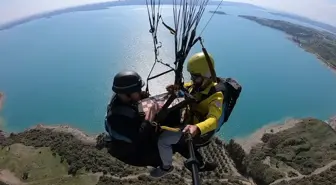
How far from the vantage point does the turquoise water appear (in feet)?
127

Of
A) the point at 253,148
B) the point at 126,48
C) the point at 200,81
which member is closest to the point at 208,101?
the point at 200,81

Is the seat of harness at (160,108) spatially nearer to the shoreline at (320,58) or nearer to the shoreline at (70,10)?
the shoreline at (320,58)

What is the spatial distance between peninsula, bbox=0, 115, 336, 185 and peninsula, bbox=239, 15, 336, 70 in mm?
37948

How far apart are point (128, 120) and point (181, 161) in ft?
71.6

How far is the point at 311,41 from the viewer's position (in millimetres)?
82375

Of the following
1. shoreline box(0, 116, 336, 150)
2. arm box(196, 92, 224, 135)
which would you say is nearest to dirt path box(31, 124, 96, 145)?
shoreline box(0, 116, 336, 150)

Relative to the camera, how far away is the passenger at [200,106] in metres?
3.75

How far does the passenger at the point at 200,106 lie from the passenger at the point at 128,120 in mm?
158

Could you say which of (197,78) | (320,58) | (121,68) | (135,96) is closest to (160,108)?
(135,96)

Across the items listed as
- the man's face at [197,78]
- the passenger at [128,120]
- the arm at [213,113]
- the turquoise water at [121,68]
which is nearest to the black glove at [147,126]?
the passenger at [128,120]

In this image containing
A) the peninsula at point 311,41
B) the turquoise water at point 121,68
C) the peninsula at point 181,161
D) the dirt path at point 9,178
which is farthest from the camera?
the peninsula at point 311,41

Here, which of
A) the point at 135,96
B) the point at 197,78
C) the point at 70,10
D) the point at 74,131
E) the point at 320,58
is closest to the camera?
the point at 135,96

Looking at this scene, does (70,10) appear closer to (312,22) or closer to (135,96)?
(312,22)

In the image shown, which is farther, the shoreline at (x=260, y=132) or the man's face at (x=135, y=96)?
the shoreline at (x=260, y=132)
